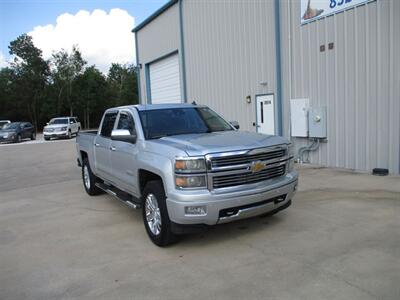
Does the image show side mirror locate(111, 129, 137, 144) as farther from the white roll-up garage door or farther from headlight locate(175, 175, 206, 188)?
the white roll-up garage door

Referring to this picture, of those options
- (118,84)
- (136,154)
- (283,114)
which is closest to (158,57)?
(283,114)

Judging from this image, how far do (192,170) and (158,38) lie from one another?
52.6 feet

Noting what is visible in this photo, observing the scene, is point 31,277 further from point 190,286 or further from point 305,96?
point 305,96

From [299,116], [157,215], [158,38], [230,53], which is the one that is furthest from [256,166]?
[158,38]

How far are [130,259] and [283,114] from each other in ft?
27.8

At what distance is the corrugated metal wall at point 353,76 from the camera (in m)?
8.69

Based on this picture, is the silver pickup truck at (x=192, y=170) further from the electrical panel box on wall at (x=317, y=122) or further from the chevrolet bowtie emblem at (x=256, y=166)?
the electrical panel box on wall at (x=317, y=122)

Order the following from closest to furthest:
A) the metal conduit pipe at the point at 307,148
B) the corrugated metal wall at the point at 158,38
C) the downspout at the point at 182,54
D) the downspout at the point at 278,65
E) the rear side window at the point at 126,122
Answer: the rear side window at the point at 126,122
the metal conduit pipe at the point at 307,148
the downspout at the point at 278,65
the downspout at the point at 182,54
the corrugated metal wall at the point at 158,38

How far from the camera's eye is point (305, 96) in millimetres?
10945

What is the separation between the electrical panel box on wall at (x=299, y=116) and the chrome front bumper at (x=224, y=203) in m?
6.34

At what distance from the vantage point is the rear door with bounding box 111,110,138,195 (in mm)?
5637

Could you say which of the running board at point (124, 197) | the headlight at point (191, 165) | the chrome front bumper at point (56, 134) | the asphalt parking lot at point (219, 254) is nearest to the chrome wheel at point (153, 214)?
the asphalt parking lot at point (219, 254)

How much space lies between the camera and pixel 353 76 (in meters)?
9.48

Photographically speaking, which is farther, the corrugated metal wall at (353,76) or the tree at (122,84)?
the tree at (122,84)
